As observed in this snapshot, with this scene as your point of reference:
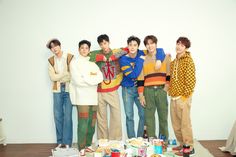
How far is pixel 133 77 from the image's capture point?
3.45 metres

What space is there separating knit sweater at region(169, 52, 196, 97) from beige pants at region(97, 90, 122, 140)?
2.49ft

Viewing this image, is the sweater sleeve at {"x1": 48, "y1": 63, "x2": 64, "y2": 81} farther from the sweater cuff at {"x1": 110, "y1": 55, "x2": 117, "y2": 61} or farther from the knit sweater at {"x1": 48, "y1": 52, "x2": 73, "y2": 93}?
the sweater cuff at {"x1": 110, "y1": 55, "x2": 117, "y2": 61}

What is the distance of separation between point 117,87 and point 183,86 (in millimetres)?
888

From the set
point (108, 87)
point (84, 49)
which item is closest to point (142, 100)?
point (108, 87)

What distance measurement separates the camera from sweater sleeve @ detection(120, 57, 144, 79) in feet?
11.2

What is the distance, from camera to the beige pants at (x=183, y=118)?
3240 millimetres

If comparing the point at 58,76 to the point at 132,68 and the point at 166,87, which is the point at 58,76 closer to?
the point at 132,68

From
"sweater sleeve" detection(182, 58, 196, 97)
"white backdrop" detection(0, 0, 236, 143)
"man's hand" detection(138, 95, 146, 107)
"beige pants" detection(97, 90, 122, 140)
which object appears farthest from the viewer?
"white backdrop" detection(0, 0, 236, 143)

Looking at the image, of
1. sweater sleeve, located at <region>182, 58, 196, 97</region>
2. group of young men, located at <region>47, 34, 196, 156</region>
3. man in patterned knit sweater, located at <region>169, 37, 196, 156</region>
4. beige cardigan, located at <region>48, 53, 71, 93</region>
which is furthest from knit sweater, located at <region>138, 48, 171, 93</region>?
beige cardigan, located at <region>48, 53, 71, 93</region>

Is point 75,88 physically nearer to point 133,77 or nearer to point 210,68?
point 133,77

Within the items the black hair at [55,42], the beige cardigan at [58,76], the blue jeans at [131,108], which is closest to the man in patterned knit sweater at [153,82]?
the blue jeans at [131,108]

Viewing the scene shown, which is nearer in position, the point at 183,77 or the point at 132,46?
the point at 183,77

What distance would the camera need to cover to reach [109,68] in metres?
3.54

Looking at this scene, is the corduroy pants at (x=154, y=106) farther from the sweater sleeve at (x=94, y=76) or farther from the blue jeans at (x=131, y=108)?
the sweater sleeve at (x=94, y=76)
